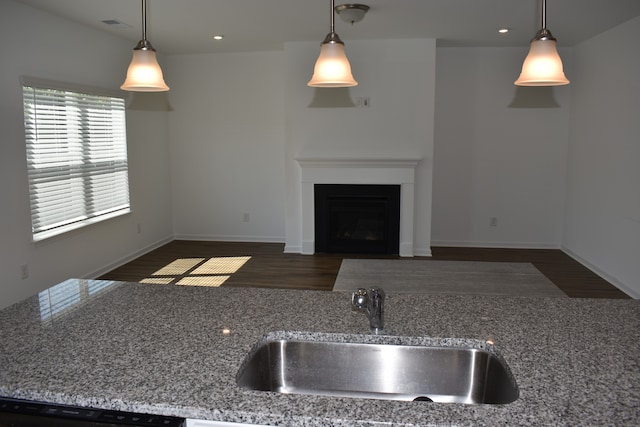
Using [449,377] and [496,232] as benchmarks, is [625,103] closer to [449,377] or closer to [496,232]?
[496,232]

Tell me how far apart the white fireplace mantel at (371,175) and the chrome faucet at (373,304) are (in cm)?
452

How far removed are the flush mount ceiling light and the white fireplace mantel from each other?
1.96 meters

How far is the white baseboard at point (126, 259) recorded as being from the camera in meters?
5.38

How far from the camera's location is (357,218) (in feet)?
20.9

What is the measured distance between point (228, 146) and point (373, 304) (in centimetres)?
562

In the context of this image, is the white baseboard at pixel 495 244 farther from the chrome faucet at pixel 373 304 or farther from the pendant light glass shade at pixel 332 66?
the chrome faucet at pixel 373 304

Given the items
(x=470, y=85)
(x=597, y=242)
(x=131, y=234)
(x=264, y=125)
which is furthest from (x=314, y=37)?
(x=597, y=242)

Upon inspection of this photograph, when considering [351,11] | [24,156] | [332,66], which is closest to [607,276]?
[351,11]

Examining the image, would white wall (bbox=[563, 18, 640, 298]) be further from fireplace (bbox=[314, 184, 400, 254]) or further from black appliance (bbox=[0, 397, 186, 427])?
black appliance (bbox=[0, 397, 186, 427])

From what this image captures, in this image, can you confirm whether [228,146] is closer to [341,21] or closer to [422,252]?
[341,21]

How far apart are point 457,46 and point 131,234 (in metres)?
4.44

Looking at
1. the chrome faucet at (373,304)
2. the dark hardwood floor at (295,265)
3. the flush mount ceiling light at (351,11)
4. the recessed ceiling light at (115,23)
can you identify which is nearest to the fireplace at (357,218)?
the dark hardwood floor at (295,265)

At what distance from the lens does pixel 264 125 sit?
22.4 ft

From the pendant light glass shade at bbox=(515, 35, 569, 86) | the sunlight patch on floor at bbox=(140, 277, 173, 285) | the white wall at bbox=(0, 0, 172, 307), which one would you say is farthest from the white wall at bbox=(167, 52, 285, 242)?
the pendant light glass shade at bbox=(515, 35, 569, 86)
